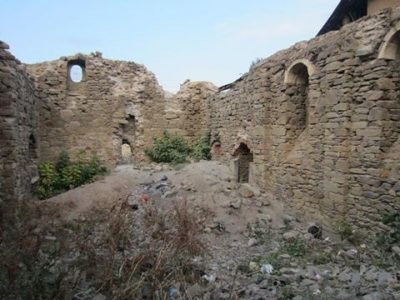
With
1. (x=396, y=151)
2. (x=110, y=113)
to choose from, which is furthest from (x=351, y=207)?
(x=110, y=113)

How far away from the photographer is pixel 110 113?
537 inches

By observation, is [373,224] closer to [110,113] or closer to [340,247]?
[340,247]

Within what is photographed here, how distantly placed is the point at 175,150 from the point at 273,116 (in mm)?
5189

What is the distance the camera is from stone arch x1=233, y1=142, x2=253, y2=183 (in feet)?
35.8

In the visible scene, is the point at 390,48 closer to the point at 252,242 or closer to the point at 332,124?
the point at 332,124

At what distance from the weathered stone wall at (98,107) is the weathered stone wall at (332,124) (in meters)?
5.02

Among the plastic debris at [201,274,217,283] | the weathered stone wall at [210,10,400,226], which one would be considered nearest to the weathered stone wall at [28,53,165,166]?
the weathered stone wall at [210,10,400,226]

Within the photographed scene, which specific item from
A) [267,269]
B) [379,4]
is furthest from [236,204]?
[379,4]

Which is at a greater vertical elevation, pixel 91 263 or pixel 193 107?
pixel 193 107

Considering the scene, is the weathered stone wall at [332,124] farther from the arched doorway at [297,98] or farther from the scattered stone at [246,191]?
the scattered stone at [246,191]

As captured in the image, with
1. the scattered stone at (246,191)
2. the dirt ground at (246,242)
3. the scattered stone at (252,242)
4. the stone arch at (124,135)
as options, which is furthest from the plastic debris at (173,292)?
the stone arch at (124,135)

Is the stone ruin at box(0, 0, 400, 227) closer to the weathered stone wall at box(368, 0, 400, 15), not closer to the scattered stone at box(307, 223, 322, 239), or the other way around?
the weathered stone wall at box(368, 0, 400, 15)

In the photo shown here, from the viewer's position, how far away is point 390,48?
6.02 meters

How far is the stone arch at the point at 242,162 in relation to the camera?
10.9 meters
